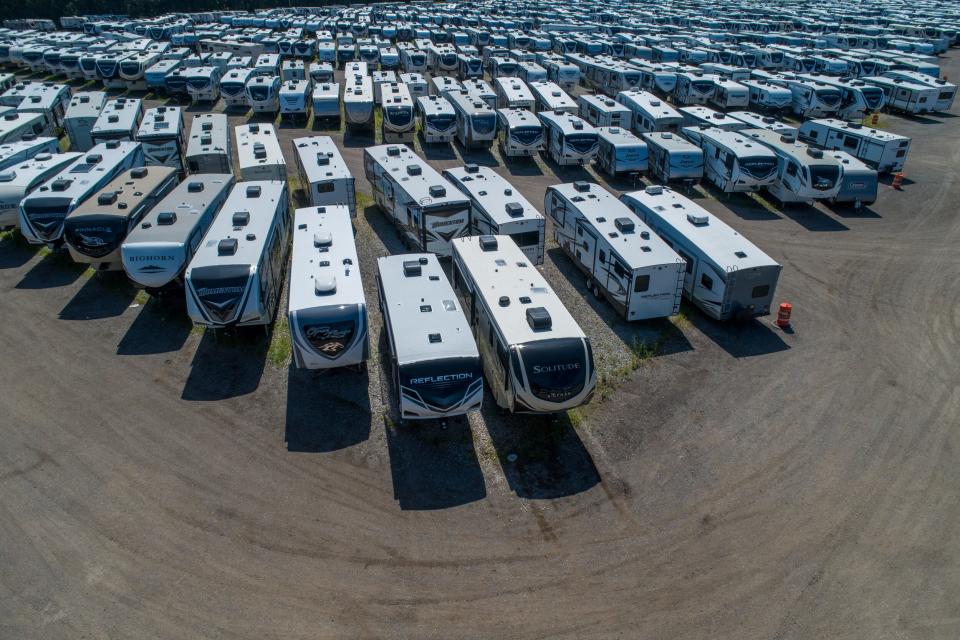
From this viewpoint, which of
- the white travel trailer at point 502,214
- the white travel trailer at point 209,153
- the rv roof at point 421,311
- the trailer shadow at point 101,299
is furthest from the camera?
the white travel trailer at point 209,153

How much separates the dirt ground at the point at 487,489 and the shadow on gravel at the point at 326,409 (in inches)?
3.3

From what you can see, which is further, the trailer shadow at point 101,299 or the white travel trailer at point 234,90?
the white travel trailer at point 234,90

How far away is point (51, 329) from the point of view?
73.1 ft

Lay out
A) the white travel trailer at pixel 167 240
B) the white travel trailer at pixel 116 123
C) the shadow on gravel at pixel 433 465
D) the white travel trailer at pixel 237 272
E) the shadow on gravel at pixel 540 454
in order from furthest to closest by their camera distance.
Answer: the white travel trailer at pixel 116 123
the white travel trailer at pixel 167 240
the white travel trailer at pixel 237 272
the shadow on gravel at pixel 540 454
the shadow on gravel at pixel 433 465

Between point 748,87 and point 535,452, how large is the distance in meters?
45.9

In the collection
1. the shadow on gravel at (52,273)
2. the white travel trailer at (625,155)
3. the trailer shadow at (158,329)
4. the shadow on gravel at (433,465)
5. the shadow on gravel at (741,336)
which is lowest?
the shadow on gravel at (741,336)

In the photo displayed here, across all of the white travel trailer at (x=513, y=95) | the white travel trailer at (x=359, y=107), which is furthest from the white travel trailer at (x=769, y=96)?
the white travel trailer at (x=359, y=107)

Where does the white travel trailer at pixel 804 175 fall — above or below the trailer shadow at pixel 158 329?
above

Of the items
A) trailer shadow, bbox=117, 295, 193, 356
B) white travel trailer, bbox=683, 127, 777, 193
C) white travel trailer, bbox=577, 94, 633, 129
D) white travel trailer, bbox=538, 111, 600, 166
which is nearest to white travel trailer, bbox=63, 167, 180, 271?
trailer shadow, bbox=117, 295, 193, 356

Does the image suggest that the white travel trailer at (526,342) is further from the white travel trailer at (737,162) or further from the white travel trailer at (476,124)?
the white travel trailer at (476,124)

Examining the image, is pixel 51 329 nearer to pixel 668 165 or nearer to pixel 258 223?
pixel 258 223

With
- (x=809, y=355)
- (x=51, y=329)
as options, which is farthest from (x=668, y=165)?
(x=51, y=329)

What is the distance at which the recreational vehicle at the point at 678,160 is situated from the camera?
34344 mm

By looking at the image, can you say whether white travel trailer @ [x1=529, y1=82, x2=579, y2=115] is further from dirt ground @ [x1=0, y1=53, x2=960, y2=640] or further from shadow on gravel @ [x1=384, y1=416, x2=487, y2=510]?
shadow on gravel @ [x1=384, y1=416, x2=487, y2=510]
